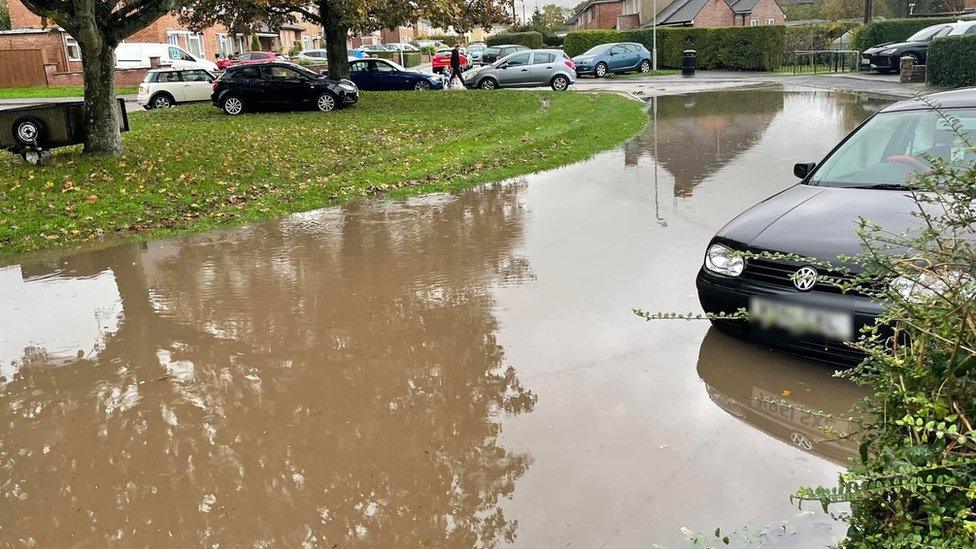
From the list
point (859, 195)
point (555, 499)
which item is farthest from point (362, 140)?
point (555, 499)

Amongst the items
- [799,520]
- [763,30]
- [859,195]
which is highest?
[763,30]

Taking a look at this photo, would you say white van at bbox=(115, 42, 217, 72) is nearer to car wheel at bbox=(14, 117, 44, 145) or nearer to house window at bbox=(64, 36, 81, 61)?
house window at bbox=(64, 36, 81, 61)

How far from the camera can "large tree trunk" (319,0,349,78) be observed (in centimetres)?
2362

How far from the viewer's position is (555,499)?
12.4 feet

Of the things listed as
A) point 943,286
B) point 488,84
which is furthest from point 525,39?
point 943,286

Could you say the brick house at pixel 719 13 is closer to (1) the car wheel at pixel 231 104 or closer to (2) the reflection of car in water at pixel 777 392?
(1) the car wheel at pixel 231 104

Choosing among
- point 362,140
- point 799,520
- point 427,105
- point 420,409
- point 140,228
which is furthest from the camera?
point 427,105

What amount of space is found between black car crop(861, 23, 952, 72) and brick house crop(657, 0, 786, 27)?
26.8 metres

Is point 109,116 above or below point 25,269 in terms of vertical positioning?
above

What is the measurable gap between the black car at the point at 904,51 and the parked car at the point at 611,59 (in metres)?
10.2

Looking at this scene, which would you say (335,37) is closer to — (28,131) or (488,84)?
(488,84)

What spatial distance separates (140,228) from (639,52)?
31.8 m

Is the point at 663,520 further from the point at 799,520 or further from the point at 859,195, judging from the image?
the point at 859,195

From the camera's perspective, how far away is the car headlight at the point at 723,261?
201 inches
